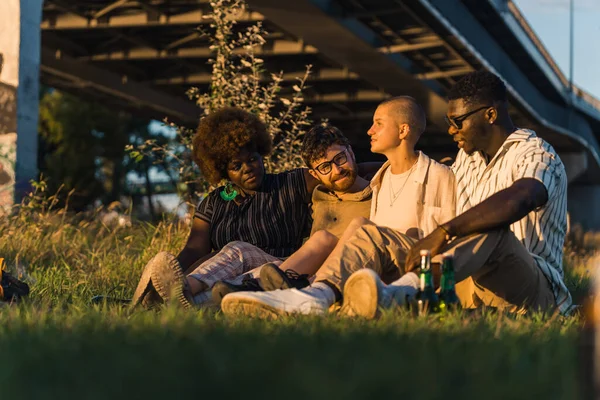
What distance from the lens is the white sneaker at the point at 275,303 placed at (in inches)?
205

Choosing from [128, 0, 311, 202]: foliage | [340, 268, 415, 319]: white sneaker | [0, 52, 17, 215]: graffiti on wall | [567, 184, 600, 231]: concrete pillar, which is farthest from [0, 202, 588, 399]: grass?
[567, 184, 600, 231]: concrete pillar

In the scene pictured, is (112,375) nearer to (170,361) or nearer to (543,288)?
(170,361)

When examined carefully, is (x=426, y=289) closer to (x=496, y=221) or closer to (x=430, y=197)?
(x=496, y=221)

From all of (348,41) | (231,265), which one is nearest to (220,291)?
(231,265)

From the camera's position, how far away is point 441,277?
5320 millimetres

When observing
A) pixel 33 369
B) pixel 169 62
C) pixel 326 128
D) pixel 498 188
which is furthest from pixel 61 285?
pixel 169 62

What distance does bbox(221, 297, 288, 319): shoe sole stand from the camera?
17.0ft

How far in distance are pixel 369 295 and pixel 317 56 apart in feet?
77.2

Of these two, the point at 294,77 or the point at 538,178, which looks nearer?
the point at 538,178

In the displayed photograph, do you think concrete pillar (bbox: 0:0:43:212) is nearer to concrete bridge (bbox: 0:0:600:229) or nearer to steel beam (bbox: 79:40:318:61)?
concrete bridge (bbox: 0:0:600:229)

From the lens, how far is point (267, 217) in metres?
7.41

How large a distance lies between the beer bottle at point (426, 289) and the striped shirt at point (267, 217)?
7.13 ft

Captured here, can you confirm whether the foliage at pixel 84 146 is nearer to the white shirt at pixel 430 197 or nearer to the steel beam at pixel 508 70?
the steel beam at pixel 508 70

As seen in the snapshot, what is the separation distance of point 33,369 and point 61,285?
461 cm
